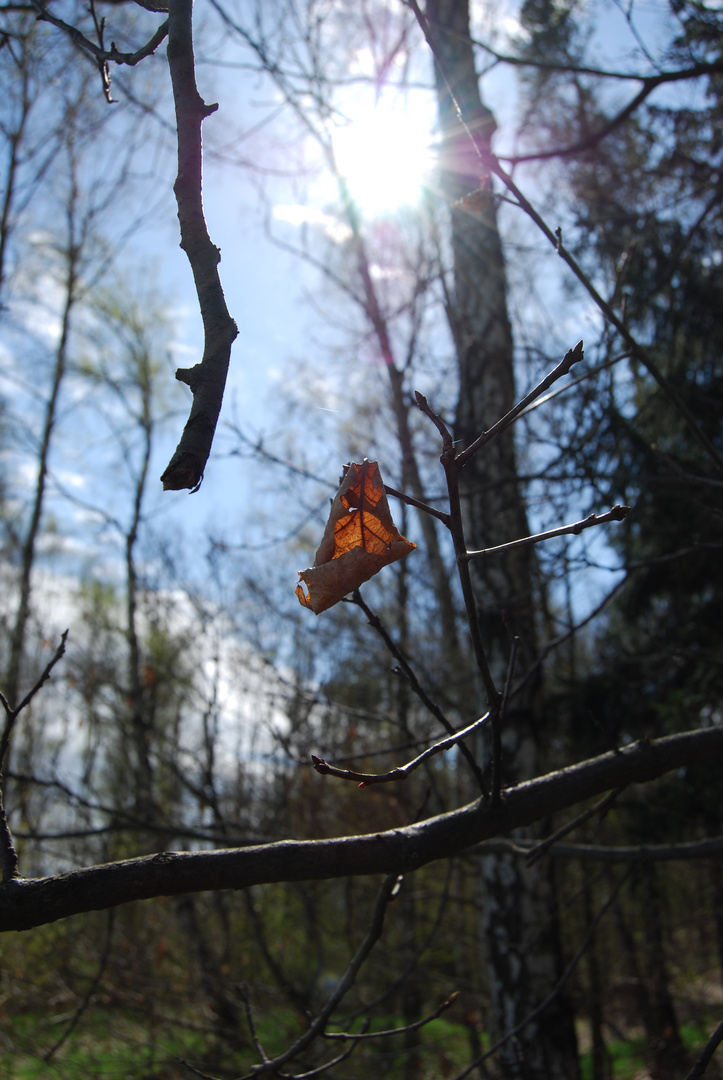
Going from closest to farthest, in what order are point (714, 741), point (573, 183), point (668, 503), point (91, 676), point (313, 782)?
1. point (714, 741)
2. point (668, 503)
3. point (313, 782)
4. point (91, 676)
5. point (573, 183)

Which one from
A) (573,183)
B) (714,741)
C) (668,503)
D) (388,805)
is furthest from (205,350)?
(573,183)

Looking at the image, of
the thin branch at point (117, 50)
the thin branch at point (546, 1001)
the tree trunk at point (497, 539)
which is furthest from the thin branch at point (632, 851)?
the thin branch at point (117, 50)

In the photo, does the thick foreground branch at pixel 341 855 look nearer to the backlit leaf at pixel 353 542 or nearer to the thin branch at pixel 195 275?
the backlit leaf at pixel 353 542

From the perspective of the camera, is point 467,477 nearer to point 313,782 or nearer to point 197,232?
point 197,232

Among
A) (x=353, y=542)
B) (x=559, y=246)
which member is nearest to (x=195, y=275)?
(x=353, y=542)

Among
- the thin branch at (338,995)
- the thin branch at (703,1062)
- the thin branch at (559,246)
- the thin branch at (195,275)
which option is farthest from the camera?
the thin branch at (559,246)

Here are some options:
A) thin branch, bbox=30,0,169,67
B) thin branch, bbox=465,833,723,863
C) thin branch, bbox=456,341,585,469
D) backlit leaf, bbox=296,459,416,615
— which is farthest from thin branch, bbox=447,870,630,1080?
thin branch, bbox=30,0,169,67
